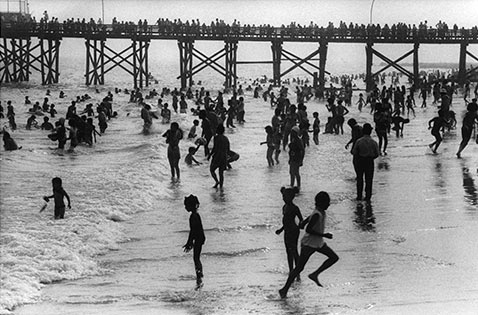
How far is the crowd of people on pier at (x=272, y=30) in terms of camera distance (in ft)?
157

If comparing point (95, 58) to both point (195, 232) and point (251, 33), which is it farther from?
point (195, 232)

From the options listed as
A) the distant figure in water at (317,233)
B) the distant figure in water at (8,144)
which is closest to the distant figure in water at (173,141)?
the distant figure in water at (8,144)

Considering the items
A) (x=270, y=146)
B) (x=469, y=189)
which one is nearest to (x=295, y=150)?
(x=469, y=189)

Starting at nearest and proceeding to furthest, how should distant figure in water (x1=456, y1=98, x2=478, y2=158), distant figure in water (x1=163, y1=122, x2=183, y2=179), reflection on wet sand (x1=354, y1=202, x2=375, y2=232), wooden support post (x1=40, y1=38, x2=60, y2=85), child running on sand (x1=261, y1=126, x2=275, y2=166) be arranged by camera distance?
reflection on wet sand (x1=354, y1=202, x2=375, y2=232) < distant figure in water (x1=163, y1=122, x2=183, y2=179) < distant figure in water (x1=456, y1=98, x2=478, y2=158) < child running on sand (x1=261, y1=126, x2=275, y2=166) < wooden support post (x1=40, y1=38, x2=60, y2=85)

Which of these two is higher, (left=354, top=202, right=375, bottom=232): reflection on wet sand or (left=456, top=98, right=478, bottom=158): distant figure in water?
(left=456, top=98, right=478, bottom=158): distant figure in water

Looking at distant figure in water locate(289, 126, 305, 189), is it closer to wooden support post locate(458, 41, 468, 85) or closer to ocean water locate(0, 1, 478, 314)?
ocean water locate(0, 1, 478, 314)

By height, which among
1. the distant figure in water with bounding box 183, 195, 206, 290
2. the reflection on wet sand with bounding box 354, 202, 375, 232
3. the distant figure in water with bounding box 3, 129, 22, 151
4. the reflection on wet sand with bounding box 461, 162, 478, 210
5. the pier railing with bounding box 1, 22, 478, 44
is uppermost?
the pier railing with bounding box 1, 22, 478, 44

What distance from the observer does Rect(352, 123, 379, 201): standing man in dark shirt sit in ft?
45.4

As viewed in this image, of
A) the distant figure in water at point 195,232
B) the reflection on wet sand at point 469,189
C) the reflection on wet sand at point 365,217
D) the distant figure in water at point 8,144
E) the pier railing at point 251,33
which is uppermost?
the pier railing at point 251,33

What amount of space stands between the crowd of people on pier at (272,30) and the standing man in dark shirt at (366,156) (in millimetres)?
34410

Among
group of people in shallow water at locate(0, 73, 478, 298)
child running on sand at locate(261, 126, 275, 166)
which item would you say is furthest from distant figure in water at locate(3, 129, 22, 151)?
child running on sand at locate(261, 126, 275, 166)

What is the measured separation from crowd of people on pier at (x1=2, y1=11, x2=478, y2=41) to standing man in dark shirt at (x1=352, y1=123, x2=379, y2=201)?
34410 mm

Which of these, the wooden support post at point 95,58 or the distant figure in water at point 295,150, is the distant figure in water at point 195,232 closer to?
the distant figure in water at point 295,150

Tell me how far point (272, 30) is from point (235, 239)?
38.6m
